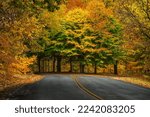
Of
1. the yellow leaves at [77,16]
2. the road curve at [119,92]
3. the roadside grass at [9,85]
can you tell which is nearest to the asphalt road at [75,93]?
the road curve at [119,92]

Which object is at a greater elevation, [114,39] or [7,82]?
[114,39]

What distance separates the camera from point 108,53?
190 ft

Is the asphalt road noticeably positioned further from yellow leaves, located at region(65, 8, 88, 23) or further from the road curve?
yellow leaves, located at region(65, 8, 88, 23)

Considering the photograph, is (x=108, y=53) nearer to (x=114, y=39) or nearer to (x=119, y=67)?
(x=114, y=39)

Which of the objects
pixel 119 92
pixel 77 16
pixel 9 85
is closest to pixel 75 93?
pixel 119 92

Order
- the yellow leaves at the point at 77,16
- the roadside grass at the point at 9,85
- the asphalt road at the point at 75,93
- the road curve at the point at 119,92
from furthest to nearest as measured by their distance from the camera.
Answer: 1. the yellow leaves at the point at 77,16
2. the roadside grass at the point at 9,85
3. the road curve at the point at 119,92
4. the asphalt road at the point at 75,93

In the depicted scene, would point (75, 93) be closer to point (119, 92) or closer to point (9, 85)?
point (119, 92)

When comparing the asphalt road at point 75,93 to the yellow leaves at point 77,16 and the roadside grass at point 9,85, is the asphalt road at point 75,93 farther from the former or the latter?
the yellow leaves at point 77,16

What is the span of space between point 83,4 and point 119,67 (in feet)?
47.0

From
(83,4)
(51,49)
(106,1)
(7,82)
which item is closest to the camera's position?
(7,82)

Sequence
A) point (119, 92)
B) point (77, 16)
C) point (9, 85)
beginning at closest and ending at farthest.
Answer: point (119, 92) → point (9, 85) → point (77, 16)

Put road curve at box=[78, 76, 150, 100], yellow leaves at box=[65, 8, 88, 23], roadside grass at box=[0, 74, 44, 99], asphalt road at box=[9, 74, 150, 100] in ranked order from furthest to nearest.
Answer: yellow leaves at box=[65, 8, 88, 23] → roadside grass at box=[0, 74, 44, 99] → road curve at box=[78, 76, 150, 100] → asphalt road at box=[9, 74, 150, 100]

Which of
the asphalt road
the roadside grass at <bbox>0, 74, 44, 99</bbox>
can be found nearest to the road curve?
the asphalt road

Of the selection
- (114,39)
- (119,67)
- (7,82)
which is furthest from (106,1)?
(7,82)
